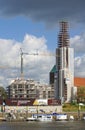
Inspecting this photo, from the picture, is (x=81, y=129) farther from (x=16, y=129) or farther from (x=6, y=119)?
(x=6, y=119)

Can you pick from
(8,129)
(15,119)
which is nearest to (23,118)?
(15,119)

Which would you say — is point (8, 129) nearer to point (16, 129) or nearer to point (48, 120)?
point (16, 129)

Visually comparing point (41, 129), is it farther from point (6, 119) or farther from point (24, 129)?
point (6, 119)

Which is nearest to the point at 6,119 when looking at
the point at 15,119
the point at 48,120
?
the point at 15,119

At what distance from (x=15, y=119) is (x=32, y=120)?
7.92m

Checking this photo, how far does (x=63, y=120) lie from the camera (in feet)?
650

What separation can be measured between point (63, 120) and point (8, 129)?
71.0 metres

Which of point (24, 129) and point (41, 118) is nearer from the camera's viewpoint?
point (24, 129)

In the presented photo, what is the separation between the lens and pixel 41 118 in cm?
19938

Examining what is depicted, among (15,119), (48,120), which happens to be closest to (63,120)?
(48,120)

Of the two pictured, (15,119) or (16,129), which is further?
(15,119)

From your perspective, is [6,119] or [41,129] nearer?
[41,129]

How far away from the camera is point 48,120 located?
197m

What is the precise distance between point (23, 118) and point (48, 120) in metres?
10.4
